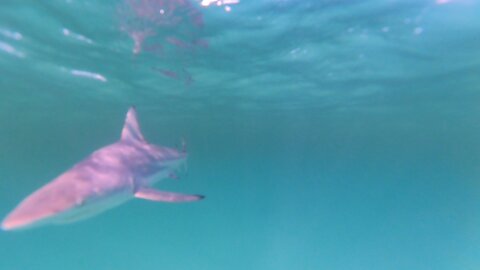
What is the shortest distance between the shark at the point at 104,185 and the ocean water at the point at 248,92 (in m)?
1.17

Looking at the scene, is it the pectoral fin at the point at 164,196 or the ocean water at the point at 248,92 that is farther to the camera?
the ocean water at the point at 248,92

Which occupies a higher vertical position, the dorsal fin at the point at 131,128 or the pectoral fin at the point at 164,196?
the dorsal fin at the point at 131,128

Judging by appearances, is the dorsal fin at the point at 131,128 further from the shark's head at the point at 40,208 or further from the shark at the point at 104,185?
the shark's head at the point at 40,208

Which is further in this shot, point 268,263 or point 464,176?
point 464,176

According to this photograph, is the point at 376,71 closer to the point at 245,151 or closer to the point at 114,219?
the point at 114,219

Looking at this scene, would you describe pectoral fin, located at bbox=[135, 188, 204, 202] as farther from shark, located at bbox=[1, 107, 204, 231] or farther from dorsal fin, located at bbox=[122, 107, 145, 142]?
dorsal fin, located at bbox=[122, 107, 145, 142]

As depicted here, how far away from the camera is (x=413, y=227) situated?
166ft

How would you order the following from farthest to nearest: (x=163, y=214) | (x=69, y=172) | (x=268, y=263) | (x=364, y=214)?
(x=364, y=214), (x=163, y=214), (x=268, y=263), (x=69, y=172)

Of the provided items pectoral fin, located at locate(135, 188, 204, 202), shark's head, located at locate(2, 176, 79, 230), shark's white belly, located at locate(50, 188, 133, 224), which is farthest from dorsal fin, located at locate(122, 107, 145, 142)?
shark's head, located at locate(2, 176, 79, 230)

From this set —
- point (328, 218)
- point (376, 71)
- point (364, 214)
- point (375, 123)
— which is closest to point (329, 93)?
point (376, 71)

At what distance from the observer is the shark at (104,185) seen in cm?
470

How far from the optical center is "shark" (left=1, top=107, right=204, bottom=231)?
4.70 m

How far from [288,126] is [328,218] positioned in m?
19.4

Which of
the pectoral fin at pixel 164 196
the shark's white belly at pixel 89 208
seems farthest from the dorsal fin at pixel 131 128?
the shark's white belly at pixel 89 208
